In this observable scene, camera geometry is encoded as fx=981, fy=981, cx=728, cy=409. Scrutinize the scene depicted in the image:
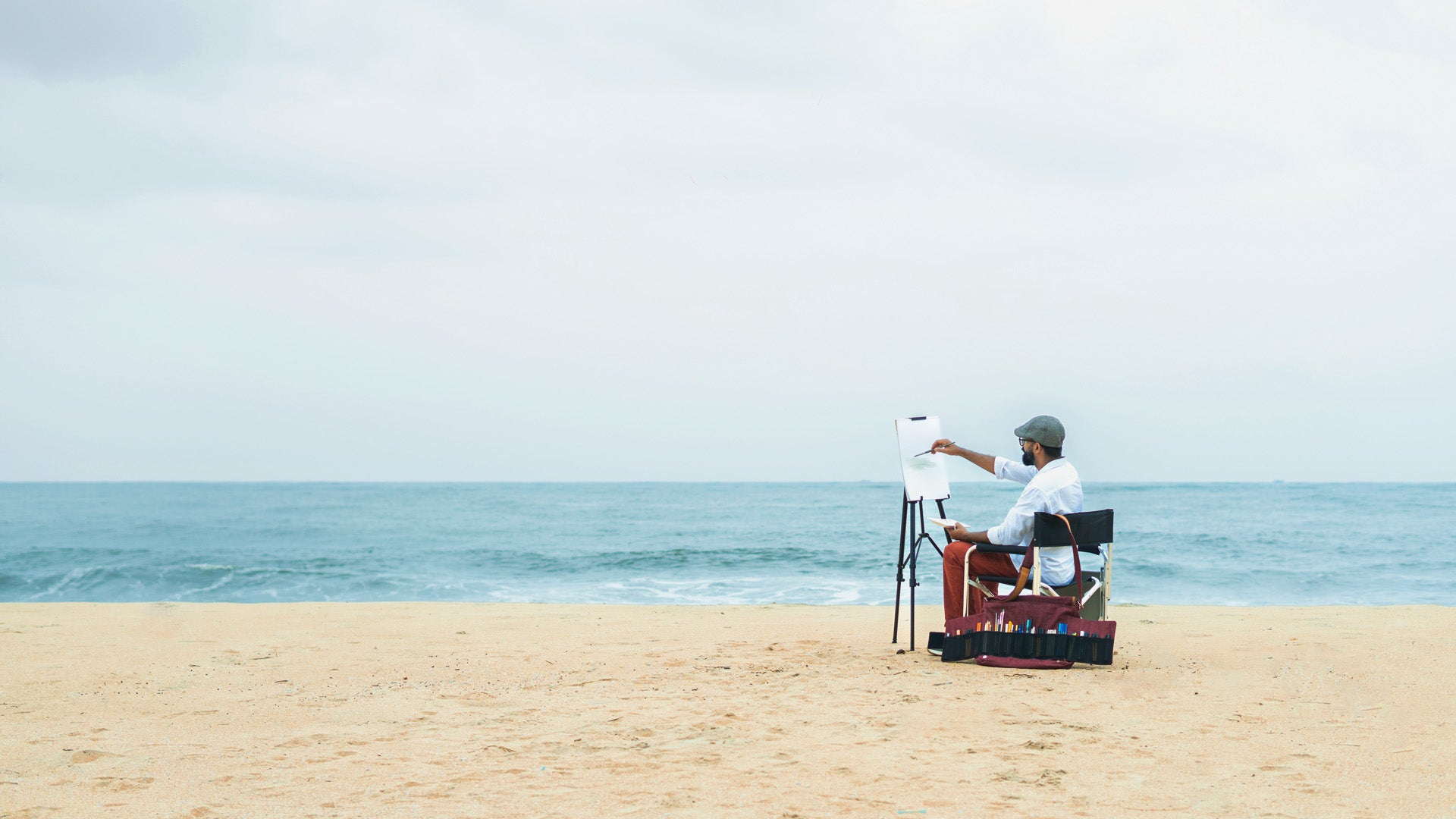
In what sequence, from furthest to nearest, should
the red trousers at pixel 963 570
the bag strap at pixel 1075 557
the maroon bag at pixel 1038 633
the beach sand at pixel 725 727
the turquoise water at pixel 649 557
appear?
1. the turquoise water at pixel 649 557
2. the red trousers at pixel 963 570
3. the maroon bag at pixel 1038 633
4. the bag strap at pixel 1075 557
5. the beach sand at pixel 725 727

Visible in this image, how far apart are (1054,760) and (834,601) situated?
28.4 ft

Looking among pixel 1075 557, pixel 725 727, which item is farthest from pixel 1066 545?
pixel 725 727

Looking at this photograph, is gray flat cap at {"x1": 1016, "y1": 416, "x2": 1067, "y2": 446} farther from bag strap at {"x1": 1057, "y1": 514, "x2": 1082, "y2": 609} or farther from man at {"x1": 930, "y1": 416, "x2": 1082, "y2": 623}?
bag strap at {"x1": 1057, "y1": 514, "x2": 1082, "y2": 609}

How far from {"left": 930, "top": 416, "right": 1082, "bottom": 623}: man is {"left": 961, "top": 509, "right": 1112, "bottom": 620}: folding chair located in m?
0.04

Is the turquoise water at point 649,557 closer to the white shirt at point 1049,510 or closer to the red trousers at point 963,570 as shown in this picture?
the red trousers at point 963,570

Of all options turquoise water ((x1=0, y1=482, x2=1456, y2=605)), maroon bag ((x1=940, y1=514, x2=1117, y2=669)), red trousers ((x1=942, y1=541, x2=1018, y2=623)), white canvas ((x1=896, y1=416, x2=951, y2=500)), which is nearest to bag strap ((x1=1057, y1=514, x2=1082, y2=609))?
maroon bag ((x1=940, y1=514, x2=1117, y2=669))

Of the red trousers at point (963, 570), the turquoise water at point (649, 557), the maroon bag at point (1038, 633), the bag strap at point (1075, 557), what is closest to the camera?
the bag strap at point (1075, 557)

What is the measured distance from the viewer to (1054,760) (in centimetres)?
353

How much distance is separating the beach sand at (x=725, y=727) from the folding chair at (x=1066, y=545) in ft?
1.30

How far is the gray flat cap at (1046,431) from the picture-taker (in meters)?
5.37

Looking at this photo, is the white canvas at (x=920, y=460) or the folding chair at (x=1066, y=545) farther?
the white canvas at (x=920, y=460)

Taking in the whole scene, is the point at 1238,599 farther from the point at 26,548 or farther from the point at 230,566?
the point at 26,548

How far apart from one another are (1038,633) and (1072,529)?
0.59 metres

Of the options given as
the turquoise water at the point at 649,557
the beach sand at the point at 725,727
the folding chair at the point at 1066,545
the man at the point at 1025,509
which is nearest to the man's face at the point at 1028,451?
the man at the point at 1025,509
